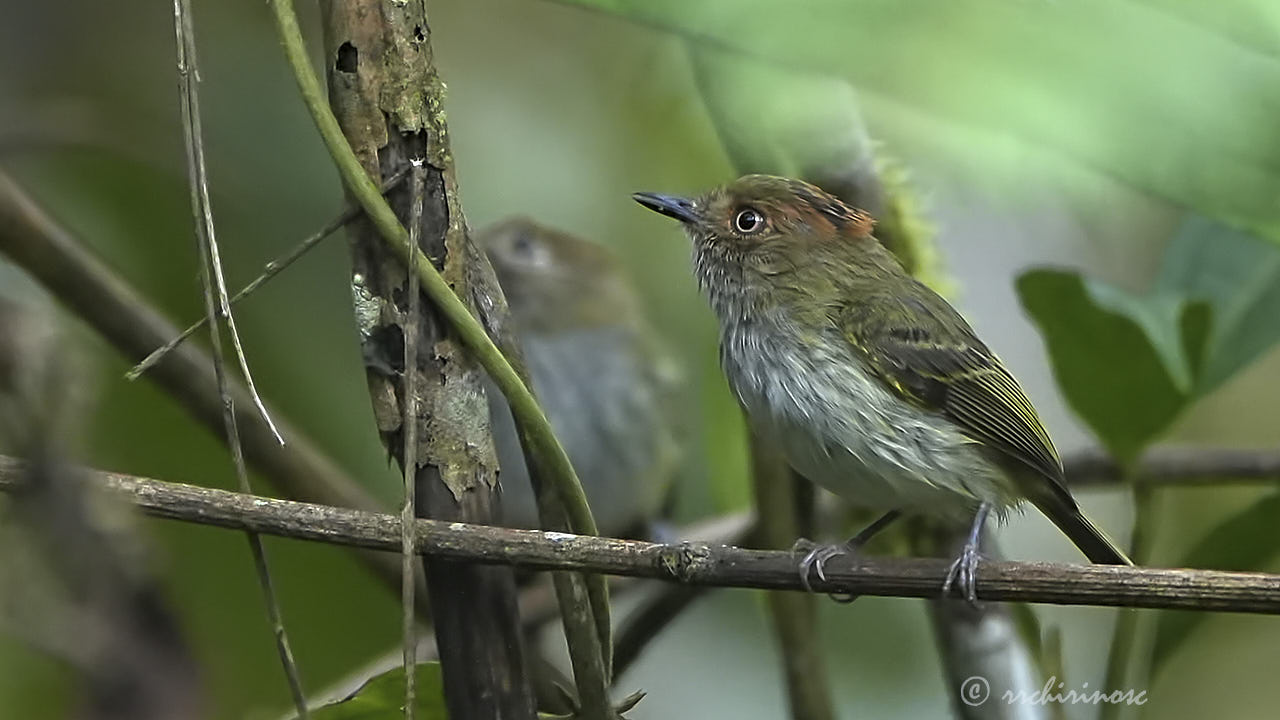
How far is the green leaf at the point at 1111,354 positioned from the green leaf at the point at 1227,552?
0.72 feet

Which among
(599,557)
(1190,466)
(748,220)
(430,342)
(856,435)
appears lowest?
(599,557)

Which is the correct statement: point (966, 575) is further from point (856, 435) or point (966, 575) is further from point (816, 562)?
point (856, 435)

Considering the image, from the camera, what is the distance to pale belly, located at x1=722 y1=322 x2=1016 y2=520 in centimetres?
215

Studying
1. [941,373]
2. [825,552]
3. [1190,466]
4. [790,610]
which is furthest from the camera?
[1190,466]

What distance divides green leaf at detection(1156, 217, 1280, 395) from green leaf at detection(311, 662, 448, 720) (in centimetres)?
152

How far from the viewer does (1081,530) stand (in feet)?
7.73

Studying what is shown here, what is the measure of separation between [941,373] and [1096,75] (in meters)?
0.92

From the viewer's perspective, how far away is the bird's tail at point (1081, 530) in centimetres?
233

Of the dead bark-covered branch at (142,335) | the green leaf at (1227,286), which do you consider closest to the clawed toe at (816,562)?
the green leaf at (1227,286)

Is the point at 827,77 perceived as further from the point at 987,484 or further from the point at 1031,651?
the point at 1031,651

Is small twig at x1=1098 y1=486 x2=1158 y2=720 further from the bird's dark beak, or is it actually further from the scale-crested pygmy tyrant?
the bird's dark beak

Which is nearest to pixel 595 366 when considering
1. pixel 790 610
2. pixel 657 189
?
pixel 657 189

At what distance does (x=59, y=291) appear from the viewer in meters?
2.51

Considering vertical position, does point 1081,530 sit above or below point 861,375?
below
